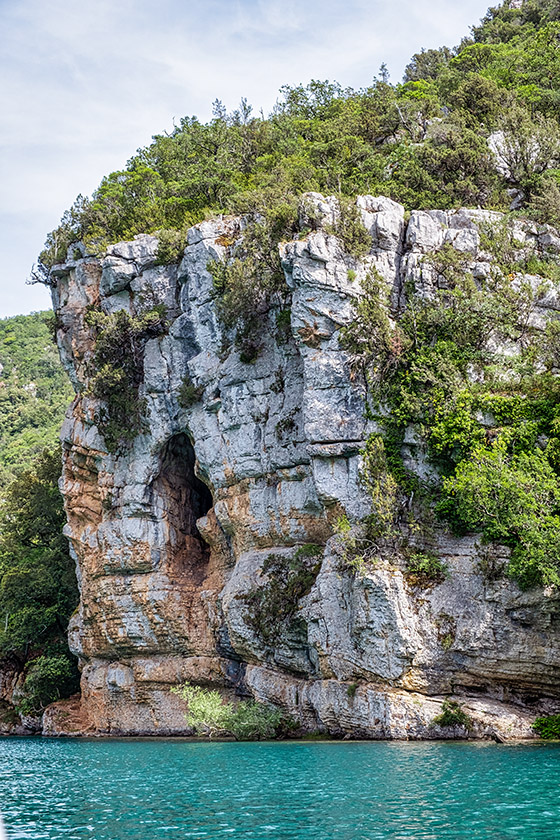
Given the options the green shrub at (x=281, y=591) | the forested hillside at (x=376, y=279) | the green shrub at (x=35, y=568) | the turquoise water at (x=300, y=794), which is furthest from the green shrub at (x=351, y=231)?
the green shrub at (x=35, y=568)

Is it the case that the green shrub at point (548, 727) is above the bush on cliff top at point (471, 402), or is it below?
below

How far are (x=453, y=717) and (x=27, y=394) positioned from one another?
74135mm

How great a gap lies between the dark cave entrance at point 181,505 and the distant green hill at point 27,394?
1098 inches

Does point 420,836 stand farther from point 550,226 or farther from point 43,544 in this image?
point 43,544

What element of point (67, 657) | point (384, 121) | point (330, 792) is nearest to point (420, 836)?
point (330, 792)

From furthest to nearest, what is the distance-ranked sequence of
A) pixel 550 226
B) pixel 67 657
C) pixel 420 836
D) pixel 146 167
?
pixel 146 167
pixel 67 657
pixel 550 226
pixel 420 836

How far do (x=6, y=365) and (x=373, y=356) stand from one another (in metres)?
79.7

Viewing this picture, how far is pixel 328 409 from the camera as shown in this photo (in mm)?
32625

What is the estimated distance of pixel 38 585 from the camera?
48.6 meters

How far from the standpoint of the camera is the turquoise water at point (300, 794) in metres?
13.2

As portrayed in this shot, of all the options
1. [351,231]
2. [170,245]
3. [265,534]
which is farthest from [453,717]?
[170,245]

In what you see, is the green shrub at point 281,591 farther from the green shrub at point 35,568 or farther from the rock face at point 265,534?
the green shrub at point 35,568

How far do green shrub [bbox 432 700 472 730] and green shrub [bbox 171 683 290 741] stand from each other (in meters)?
7.24

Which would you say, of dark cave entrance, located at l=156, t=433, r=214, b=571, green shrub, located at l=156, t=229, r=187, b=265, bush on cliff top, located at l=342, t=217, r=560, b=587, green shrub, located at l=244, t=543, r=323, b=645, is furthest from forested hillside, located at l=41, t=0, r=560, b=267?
green shrub, located at l=244, t=543, r=323, b=645
